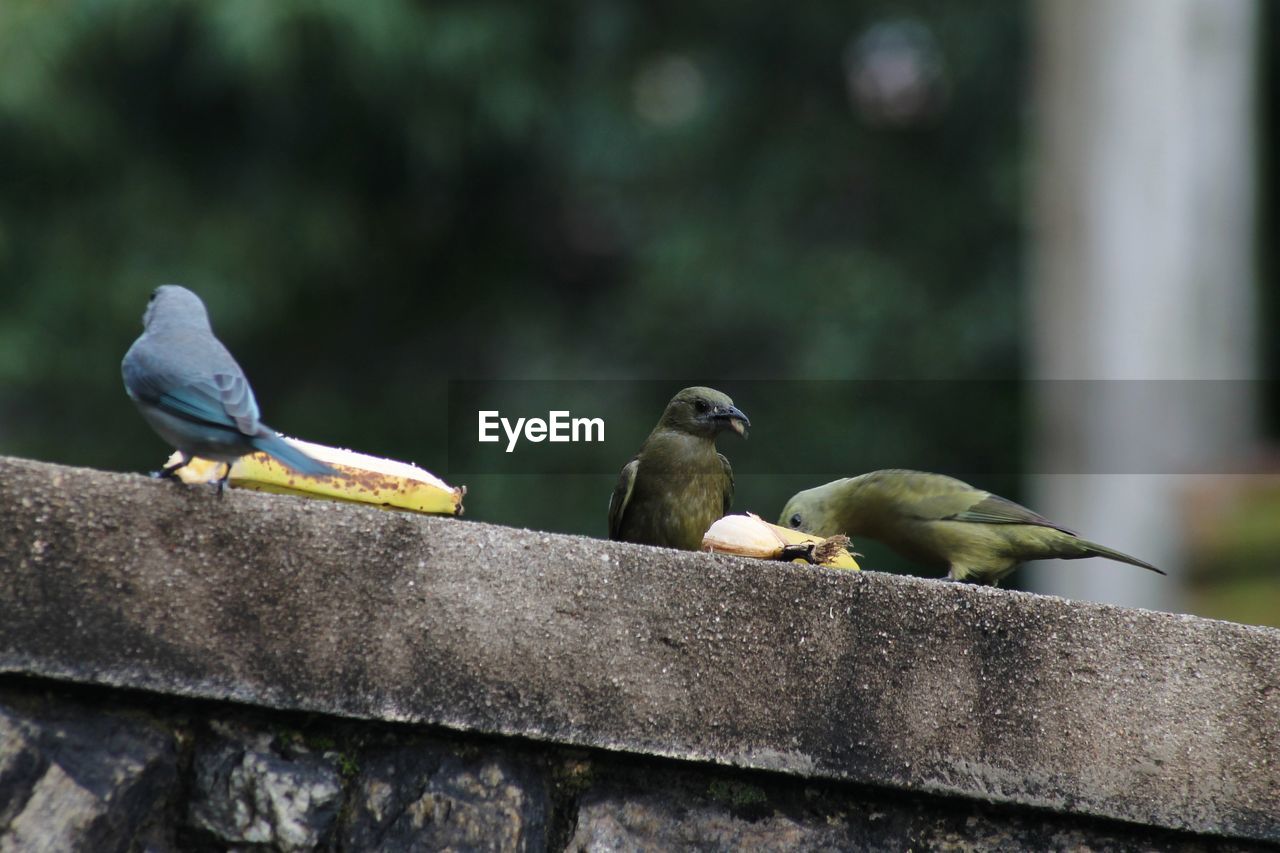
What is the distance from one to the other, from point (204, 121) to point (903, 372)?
467cm

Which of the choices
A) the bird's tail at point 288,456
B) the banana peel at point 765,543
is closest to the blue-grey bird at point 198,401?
the bird's tail at point 288,456

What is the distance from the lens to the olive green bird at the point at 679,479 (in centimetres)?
336

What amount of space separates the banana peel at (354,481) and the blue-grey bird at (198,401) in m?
0.04

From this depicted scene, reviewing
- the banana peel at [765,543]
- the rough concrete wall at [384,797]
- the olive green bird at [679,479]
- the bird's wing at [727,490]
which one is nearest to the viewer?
the rough concrete wall at [384,797]

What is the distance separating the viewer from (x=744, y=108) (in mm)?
10695

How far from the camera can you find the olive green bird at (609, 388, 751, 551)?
11.0 feet

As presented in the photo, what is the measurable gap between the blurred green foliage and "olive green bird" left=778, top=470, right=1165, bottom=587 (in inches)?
236

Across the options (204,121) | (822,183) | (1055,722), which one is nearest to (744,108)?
(822,183)

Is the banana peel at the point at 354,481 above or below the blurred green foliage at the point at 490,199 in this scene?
below

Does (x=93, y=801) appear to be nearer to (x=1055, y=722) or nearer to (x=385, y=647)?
(x=385, y=647)

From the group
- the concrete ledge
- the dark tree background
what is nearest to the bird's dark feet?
the concrete ledge

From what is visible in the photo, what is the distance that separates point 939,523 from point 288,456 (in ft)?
5.62

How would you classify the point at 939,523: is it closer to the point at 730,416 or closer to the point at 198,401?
the point at 730,416

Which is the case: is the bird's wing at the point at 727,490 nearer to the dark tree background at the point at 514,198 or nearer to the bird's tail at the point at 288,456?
the bird's tail at the point at 288,456
